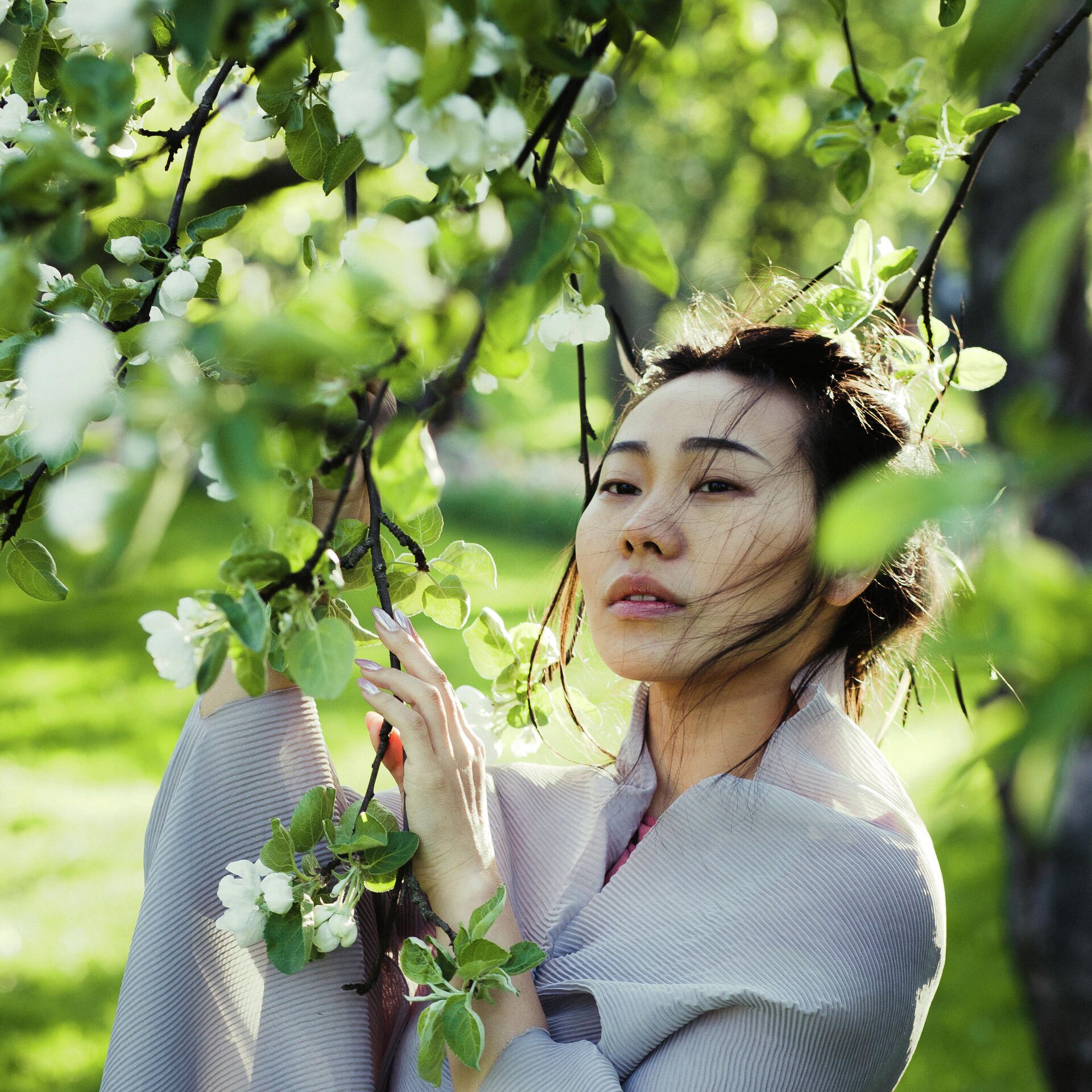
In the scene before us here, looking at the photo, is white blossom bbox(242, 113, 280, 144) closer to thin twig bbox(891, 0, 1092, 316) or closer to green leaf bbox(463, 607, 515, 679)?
green leaf bbox(463, 607, 515, 679)

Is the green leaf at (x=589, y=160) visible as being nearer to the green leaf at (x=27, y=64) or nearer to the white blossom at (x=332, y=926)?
the green leaf at (x=27, y=64)

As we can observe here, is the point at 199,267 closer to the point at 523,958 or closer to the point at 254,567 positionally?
the point at 254,567

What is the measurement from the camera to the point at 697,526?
1.31 m

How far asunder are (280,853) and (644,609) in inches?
20.2

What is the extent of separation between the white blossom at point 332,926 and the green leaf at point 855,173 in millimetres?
951

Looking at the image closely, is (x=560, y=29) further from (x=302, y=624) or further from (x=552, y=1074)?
(x=552, y=1074)

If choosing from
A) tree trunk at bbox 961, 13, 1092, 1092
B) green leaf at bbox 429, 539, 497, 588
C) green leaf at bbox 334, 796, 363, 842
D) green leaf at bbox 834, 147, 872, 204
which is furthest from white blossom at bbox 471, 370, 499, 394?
tree trunk at bbox 961, 13, 1092, 1092

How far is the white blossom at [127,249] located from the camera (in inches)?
39.5

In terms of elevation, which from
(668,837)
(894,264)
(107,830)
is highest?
(894,264)

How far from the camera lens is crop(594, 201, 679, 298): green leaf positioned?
67cm

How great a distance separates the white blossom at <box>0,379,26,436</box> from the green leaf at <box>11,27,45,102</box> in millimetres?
304

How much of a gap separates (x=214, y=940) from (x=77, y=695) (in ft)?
17.5

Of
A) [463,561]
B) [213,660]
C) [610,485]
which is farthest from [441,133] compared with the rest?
[610,485]

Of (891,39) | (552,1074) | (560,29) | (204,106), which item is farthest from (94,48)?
(891,39)
